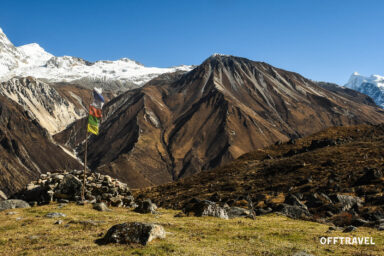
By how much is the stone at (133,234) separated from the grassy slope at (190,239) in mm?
431

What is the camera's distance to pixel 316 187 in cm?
4956

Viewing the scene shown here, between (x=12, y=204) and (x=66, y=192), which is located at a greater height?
(x=66, y=192)

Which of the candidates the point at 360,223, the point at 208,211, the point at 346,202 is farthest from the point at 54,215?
the point at 346,202

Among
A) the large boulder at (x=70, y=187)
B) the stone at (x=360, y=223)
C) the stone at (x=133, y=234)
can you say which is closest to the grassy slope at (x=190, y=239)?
the stone at (x=133, y=234)

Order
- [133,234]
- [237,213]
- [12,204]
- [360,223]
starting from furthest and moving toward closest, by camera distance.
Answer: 1. [12,204]
2. [237,213]
3. [360,223]
4. [133,234]

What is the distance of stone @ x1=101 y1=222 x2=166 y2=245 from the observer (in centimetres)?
1777

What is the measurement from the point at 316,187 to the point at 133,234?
3857 cm

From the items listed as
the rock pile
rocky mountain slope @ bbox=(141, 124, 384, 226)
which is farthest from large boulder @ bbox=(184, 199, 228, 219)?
the rock pile

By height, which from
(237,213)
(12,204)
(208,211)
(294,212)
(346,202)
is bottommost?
(12,204)

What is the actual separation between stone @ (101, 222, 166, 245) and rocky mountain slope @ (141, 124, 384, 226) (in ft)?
55.6

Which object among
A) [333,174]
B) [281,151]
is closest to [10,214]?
[333,174]

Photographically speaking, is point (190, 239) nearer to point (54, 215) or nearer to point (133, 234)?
point (133, 234)

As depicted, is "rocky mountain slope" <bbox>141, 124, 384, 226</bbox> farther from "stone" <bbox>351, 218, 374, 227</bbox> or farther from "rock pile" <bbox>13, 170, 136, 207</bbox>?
"rock pile" <bbox>13, 170, 136, 207</bbox>

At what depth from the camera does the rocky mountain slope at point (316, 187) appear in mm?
33322
